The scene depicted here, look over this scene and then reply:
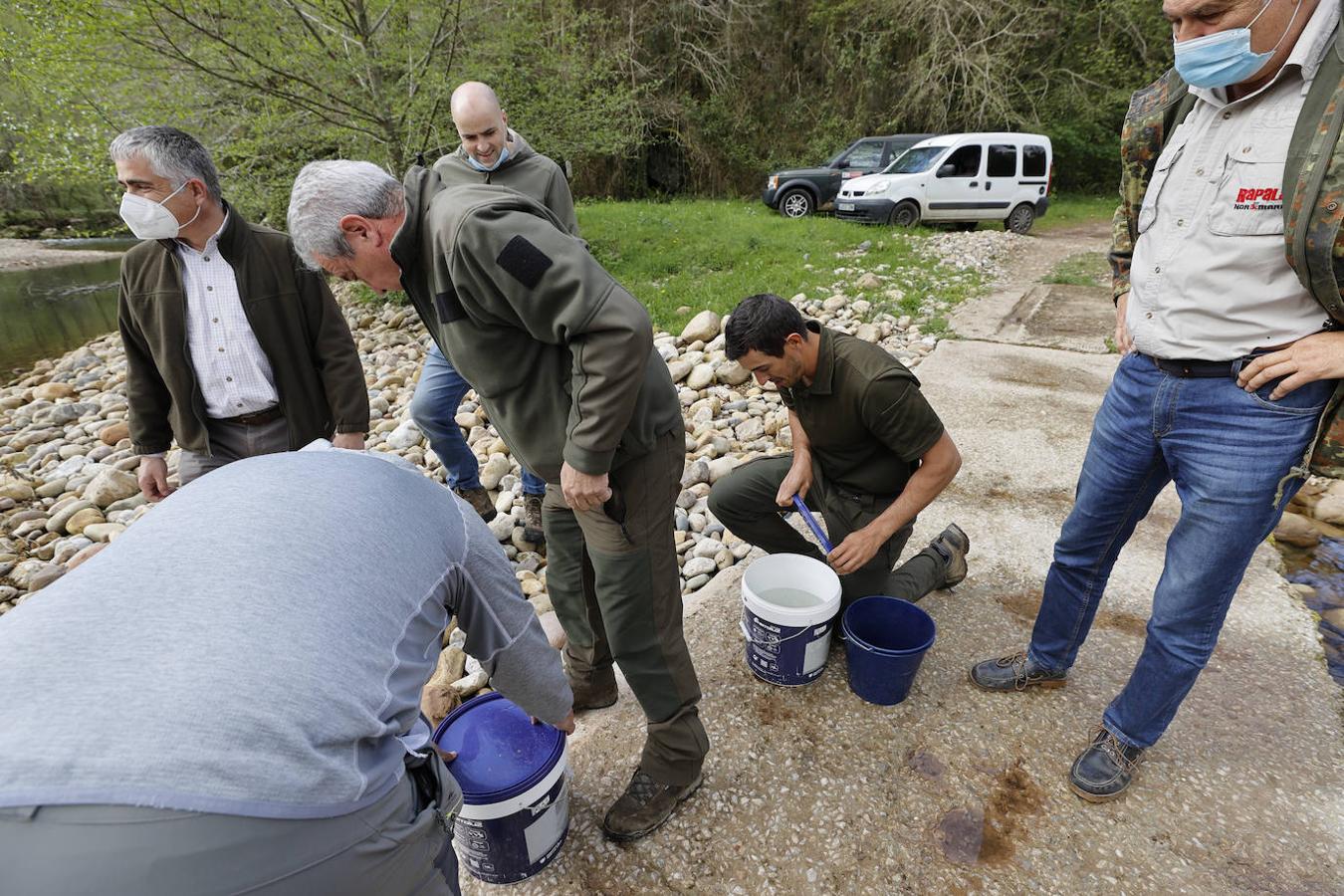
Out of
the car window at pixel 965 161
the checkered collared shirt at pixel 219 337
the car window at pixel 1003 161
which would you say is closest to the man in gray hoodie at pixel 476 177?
the checkered collared shirt at pixel 219 337

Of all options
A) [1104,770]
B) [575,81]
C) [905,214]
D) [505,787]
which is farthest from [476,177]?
[905,214]

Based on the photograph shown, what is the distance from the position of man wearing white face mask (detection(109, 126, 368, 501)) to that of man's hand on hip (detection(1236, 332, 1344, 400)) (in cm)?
272

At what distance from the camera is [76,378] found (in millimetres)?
7316

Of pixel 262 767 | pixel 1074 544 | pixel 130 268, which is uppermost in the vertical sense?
pixel 130 268

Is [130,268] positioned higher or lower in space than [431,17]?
lower

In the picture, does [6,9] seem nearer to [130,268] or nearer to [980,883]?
[130,268]

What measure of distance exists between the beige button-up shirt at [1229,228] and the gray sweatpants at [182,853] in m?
1.93

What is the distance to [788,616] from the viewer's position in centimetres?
200

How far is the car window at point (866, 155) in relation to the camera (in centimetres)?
1199

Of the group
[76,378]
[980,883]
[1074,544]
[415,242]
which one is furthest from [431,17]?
[980,883]

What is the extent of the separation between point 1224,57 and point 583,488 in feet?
5.55

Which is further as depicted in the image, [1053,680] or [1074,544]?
[1053,680]

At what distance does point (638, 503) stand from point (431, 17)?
6.92 meters

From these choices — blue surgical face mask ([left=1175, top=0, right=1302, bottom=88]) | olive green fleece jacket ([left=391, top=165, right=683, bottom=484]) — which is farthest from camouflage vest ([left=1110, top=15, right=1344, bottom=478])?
olive green fleece jacket ([left=391, top=165, right=683, bottom=484])
